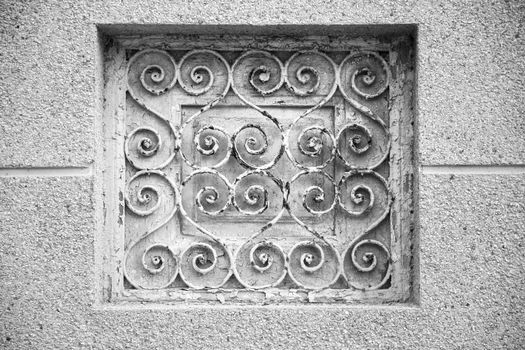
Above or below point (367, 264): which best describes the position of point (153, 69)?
above

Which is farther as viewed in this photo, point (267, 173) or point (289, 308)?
point (267, 173)

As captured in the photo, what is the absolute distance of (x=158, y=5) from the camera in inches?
106

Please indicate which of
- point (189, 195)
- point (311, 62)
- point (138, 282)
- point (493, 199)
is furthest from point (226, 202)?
point (493, 199)

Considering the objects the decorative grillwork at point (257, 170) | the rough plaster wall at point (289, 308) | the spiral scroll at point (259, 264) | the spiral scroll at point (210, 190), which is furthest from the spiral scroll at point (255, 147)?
the rough plaster wall at point (289, 308)

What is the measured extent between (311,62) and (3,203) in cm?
163

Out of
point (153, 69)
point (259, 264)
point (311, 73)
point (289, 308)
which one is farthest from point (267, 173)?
point (153, 69)

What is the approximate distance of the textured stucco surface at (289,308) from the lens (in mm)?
2627

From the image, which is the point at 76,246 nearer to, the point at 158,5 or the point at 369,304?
the point at 158,5

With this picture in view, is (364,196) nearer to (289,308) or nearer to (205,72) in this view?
(289,308)

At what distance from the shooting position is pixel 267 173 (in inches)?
111

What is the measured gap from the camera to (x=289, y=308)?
8.73ft

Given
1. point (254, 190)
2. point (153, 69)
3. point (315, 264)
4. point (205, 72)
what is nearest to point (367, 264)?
point (315, 264)

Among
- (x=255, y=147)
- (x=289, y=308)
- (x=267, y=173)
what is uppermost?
(x=255, y=147)

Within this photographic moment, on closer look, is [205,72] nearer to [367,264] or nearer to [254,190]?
[254,190]
